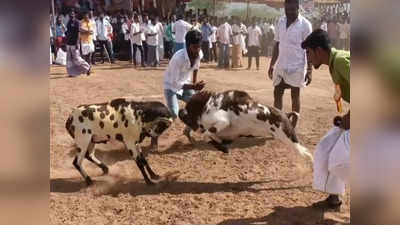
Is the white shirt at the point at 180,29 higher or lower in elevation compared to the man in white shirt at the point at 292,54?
higher

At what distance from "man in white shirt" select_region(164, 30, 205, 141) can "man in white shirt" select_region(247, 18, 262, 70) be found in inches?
436

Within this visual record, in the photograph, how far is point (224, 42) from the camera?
17.4 m

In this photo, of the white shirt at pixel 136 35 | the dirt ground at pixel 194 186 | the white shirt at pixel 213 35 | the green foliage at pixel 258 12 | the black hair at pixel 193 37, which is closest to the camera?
the dirt ground at pixel 194 186

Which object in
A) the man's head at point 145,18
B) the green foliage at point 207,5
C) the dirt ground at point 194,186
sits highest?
the green foliage at point 207,5

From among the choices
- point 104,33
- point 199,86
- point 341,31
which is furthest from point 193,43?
point 104,33

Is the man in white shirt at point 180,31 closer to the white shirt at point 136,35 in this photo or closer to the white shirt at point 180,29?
the white shirt at point 180,29

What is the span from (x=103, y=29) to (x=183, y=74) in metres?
11.2

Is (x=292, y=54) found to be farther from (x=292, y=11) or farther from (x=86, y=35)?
(x=86, y=35)

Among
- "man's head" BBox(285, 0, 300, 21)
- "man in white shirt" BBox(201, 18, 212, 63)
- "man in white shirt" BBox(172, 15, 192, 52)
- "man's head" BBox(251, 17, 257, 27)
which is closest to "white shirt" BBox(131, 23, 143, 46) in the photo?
"man in white shirt" BBox(172, 15, 192, 52)

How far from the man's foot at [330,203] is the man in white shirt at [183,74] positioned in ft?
6.71

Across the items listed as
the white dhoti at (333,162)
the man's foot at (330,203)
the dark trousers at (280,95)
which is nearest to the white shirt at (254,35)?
the dark trousers at (280,95)

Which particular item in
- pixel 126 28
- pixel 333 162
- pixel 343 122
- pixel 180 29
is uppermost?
pixel 126 28

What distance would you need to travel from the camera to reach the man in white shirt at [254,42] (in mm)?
17438

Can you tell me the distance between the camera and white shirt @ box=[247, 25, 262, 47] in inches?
687
